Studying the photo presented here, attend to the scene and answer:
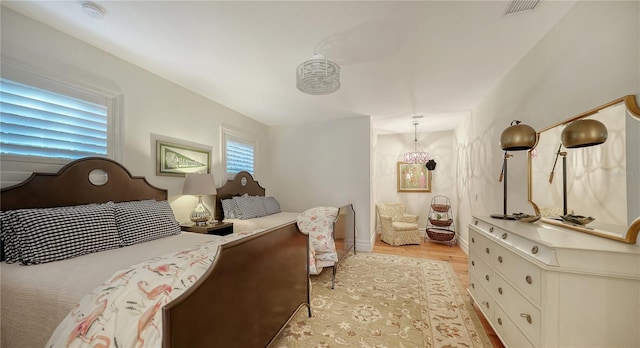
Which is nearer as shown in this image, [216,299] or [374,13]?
[216,299]

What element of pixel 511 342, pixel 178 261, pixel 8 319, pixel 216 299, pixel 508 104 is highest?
pixel 508 104

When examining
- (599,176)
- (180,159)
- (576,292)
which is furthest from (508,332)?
(180,159)

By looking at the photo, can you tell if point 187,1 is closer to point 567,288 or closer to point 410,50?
point 410,50

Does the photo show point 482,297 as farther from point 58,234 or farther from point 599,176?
point 58,234

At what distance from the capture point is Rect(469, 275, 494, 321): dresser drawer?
1765 mm

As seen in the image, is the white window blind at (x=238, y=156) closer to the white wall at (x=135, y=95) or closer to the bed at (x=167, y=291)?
the white wall at (x=135, y=95)

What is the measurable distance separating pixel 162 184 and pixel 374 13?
9.34ft

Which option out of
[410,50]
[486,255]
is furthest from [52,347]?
[410,50]

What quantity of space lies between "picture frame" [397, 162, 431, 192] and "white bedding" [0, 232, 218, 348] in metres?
5.23

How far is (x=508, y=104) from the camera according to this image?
97.6 inches

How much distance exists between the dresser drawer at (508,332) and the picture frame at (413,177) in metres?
3.93

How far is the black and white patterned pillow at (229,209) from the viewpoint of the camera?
133 inches

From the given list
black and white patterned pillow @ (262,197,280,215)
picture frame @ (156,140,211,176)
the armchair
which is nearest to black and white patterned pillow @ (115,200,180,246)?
picture frame @ (156,140,211,176)

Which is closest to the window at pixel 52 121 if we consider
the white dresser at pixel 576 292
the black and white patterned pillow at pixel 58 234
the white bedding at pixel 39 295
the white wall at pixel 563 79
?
the black and white patterned pillow at pixel 58 234
